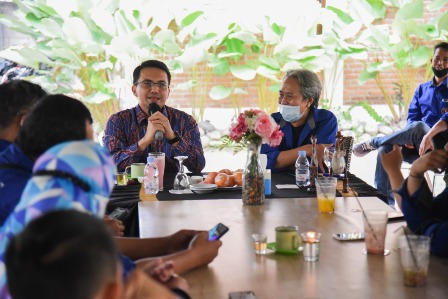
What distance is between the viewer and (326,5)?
22.9ft

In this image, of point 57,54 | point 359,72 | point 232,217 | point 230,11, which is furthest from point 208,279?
point 359,72

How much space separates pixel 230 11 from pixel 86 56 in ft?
5.16

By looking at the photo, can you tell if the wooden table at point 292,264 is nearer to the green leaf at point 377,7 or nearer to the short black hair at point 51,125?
the short black hair at point 51,125

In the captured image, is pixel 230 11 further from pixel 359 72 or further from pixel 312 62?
pixel 359 72

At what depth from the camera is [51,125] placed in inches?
57.6

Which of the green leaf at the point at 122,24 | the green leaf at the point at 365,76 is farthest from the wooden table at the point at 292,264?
the green leaf at the point at 365,76

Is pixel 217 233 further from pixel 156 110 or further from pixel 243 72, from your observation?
pixel 243 72

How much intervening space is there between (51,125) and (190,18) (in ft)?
16.8

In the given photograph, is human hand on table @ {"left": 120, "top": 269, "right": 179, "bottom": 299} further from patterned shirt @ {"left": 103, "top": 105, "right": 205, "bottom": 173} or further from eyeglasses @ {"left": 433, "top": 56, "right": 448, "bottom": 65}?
eyeglasses @ {"left": 433, "top": 56, "right": 448, "bottom": 65}

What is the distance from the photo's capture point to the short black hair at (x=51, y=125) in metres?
1.46

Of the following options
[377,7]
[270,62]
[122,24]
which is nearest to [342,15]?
[377,7]

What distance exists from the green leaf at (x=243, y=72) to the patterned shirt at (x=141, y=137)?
2773 mm

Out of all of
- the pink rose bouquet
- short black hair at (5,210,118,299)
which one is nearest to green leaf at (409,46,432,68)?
the pink rose bouquet

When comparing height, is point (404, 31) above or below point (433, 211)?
above
